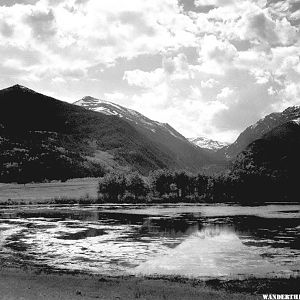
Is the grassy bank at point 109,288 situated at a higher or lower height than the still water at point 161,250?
higher

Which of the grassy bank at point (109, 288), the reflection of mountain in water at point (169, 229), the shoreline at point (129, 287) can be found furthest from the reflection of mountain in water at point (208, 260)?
the reflection of mountain in water at point (169, 229)

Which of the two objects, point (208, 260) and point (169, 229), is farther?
point (169, 229)

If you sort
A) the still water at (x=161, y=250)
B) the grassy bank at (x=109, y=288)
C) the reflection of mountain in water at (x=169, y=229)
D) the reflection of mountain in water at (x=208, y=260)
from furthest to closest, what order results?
the reflection of mountain in water at (x=169, y=229), the still water at (x=161, y=250), the reflection of mountain in water at (x=208, y=260), the grassy bank at (x=109, y=288)

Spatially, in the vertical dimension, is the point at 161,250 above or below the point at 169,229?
above

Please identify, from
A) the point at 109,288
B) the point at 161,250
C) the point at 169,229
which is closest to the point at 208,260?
the point at 161,250

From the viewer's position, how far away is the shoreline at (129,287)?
31516 mm

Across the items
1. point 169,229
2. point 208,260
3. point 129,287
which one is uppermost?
point 129,287

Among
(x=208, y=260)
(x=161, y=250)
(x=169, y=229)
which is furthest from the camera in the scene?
(x=169, y=229)

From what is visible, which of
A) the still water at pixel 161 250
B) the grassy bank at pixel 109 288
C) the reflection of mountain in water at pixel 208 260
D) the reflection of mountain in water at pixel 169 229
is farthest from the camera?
the reflection of mountain in water at pixel 169 229

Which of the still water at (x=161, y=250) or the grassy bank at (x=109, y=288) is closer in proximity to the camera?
the grassy bank at (x=109, y=288)

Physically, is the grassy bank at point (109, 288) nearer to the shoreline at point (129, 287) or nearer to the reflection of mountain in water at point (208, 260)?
the shoreline at point (129, 287)

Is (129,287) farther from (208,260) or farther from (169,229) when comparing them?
(169,229)

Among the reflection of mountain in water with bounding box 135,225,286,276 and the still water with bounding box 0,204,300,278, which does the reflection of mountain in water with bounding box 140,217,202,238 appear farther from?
the reflection of mountain in water with bounding box 135,225,286,276

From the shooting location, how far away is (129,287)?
34.7 metres
